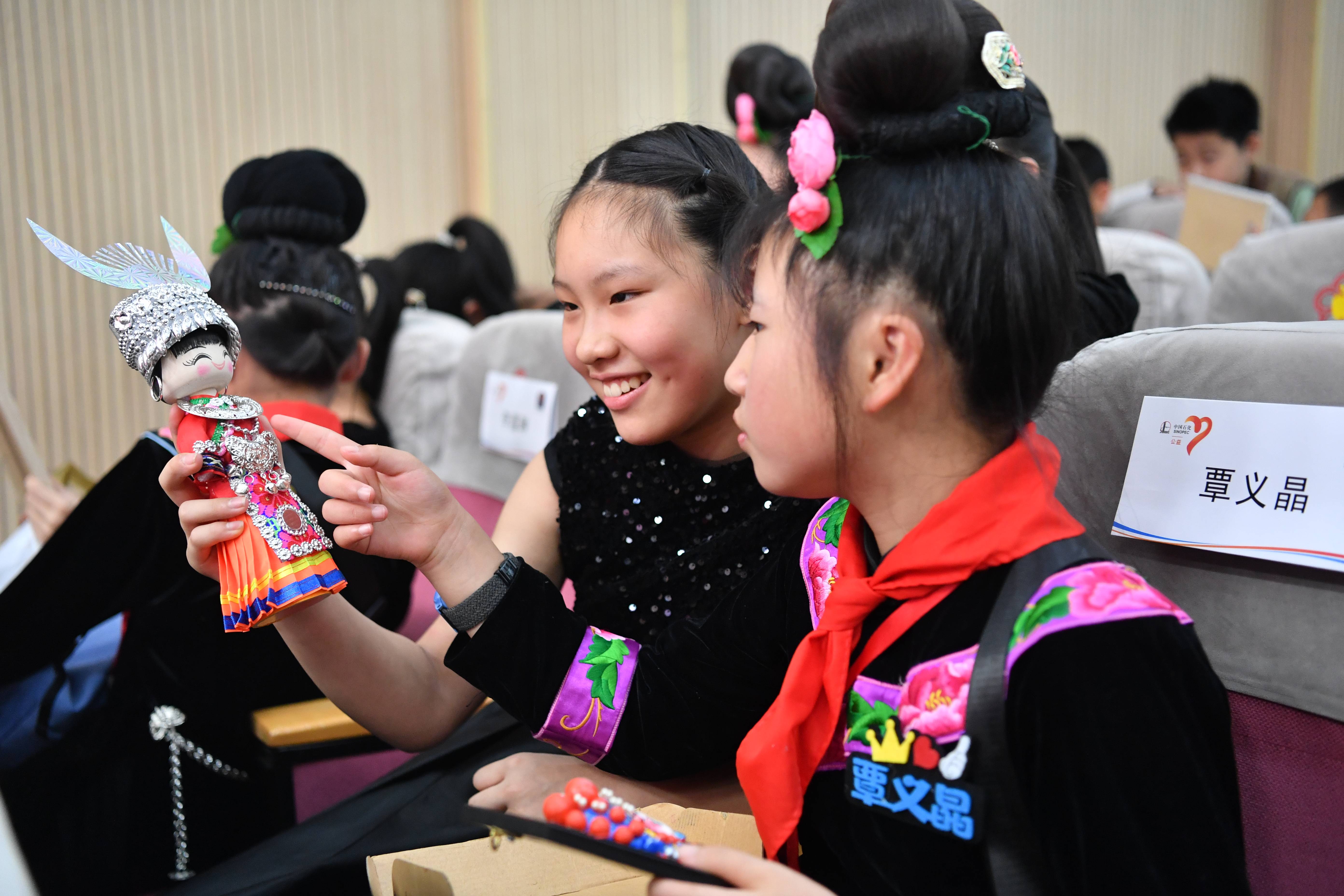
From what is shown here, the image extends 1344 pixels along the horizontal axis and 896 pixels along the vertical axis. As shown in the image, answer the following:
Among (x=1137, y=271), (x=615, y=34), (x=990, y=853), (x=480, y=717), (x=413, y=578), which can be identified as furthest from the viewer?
(x=615, y=34)

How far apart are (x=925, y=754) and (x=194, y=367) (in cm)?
66

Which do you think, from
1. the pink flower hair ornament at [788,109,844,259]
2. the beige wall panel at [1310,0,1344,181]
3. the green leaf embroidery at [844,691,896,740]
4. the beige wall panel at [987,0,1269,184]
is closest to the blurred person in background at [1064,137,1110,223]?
the beige wall panel at [987,0,1269,184]

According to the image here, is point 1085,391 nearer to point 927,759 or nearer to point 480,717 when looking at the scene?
point 927,759

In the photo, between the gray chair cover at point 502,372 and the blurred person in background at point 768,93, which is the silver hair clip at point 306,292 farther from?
the blurred person in background at point 768,93

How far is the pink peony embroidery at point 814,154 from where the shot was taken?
75 cm

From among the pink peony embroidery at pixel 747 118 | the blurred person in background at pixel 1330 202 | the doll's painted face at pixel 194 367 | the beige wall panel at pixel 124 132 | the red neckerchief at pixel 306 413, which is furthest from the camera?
the blurred person in background at pixel 1330 202

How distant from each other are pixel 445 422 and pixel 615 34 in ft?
8.21

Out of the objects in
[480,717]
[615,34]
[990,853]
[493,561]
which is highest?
[615,34]

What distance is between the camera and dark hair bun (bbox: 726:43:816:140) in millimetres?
2746

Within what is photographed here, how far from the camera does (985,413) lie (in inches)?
30.5

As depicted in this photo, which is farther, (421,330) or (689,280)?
(421,330)

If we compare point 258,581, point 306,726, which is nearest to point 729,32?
point 306,726

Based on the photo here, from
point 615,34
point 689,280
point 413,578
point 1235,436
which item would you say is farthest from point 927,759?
point 615,34

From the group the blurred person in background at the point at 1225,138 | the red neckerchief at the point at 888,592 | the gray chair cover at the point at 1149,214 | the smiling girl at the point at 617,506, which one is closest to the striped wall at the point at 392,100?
the blurred person in background at the point at 1225,138
